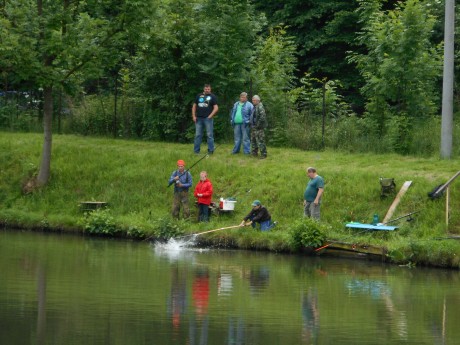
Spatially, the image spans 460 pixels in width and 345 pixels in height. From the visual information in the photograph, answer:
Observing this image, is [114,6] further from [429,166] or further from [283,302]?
[283,302]

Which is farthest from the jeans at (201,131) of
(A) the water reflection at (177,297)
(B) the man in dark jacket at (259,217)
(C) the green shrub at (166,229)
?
(A) the water reflection at (177,297)

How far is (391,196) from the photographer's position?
28047mm

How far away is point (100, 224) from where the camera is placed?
29.2 metres

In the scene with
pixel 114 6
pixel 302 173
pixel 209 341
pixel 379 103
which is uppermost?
pixel 114 6

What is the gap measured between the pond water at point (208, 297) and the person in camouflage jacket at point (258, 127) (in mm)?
5506

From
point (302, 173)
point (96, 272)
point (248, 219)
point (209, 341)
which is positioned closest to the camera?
point (209, 341)

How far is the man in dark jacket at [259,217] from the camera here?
1091 inches

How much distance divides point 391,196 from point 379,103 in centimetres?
674

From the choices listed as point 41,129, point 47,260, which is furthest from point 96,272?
point 41,129

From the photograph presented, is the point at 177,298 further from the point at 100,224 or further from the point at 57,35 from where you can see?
the point at 57,35

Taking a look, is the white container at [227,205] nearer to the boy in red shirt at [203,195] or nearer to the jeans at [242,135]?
the boy in red shirt at [203,195]

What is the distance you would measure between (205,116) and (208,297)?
13541 mm

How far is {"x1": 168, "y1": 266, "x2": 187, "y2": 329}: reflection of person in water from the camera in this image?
17900mm

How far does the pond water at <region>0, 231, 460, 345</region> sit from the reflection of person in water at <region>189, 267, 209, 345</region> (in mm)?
18
